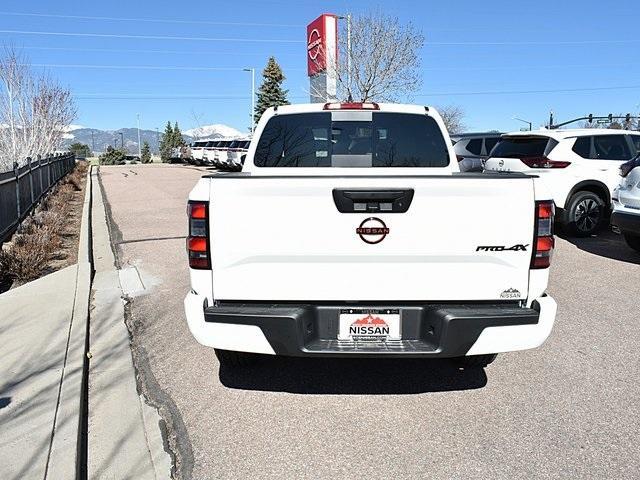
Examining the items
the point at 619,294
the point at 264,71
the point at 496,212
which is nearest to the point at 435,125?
the point at 496,212

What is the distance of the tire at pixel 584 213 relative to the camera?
32.0ft

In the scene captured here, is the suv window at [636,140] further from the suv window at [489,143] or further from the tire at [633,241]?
the suv window at [489,143]

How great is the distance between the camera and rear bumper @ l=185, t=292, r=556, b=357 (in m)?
3.22

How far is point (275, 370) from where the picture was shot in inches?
Answer: 169

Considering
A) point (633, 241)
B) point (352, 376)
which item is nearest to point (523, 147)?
point (633, 241)

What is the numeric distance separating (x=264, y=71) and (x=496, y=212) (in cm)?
5567

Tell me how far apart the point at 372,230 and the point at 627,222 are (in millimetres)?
5999

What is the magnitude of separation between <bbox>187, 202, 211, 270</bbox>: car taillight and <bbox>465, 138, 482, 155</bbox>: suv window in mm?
12474

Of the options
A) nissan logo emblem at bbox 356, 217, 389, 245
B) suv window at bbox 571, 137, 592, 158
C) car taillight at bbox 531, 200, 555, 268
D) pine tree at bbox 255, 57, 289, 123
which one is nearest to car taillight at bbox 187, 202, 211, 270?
nissan logo emblem at bbox 356, 217, 389, 245

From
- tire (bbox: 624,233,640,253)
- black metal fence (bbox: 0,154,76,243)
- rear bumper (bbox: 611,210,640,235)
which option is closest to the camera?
rear bumper (bbox: 611,210,640,235)

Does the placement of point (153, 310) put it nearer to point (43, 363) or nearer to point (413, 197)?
point (43, 363)

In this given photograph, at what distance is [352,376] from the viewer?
422 centimetres

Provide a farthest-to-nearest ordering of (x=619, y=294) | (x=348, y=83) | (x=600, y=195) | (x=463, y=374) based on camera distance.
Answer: (x=348, y=83)
(x=600, y=195)
(x=619, y=294)
(x=463, y=374)

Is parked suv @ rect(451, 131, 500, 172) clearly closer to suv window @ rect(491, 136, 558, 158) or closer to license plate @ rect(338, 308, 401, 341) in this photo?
suv window @ rect(491, 136, 558, 158)
